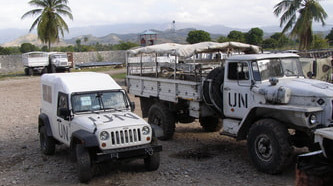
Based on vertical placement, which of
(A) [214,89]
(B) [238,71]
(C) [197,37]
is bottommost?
(A) [214,89]

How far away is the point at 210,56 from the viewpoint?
12000 mm

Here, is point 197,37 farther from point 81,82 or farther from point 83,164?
point 83,164

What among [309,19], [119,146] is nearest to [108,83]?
[119,146]

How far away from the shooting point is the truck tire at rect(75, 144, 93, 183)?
7.01 metres

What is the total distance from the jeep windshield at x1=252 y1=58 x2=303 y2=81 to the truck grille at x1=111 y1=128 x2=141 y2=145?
9.02 feet

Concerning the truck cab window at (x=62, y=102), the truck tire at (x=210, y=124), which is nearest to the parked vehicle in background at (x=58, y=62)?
the truck tire at (x=210, y=124)

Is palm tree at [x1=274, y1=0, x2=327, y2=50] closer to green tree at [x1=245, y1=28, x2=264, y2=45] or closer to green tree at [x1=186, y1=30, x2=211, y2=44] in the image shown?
green tree at [x1=245, y1=28, x2=264, y2=45]

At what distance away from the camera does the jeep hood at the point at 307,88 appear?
700cm

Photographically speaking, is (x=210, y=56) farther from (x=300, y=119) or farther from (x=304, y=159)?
(x=304, y=159)

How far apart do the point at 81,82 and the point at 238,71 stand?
3.43 metres

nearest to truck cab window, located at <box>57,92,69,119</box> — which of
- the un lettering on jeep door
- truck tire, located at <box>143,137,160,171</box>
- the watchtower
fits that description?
truck tire, located at <box>143,137,160,171</box>

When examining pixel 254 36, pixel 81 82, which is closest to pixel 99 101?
pixel 81 82

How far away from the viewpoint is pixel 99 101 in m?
8.26

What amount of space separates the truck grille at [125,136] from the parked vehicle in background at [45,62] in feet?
94.9
